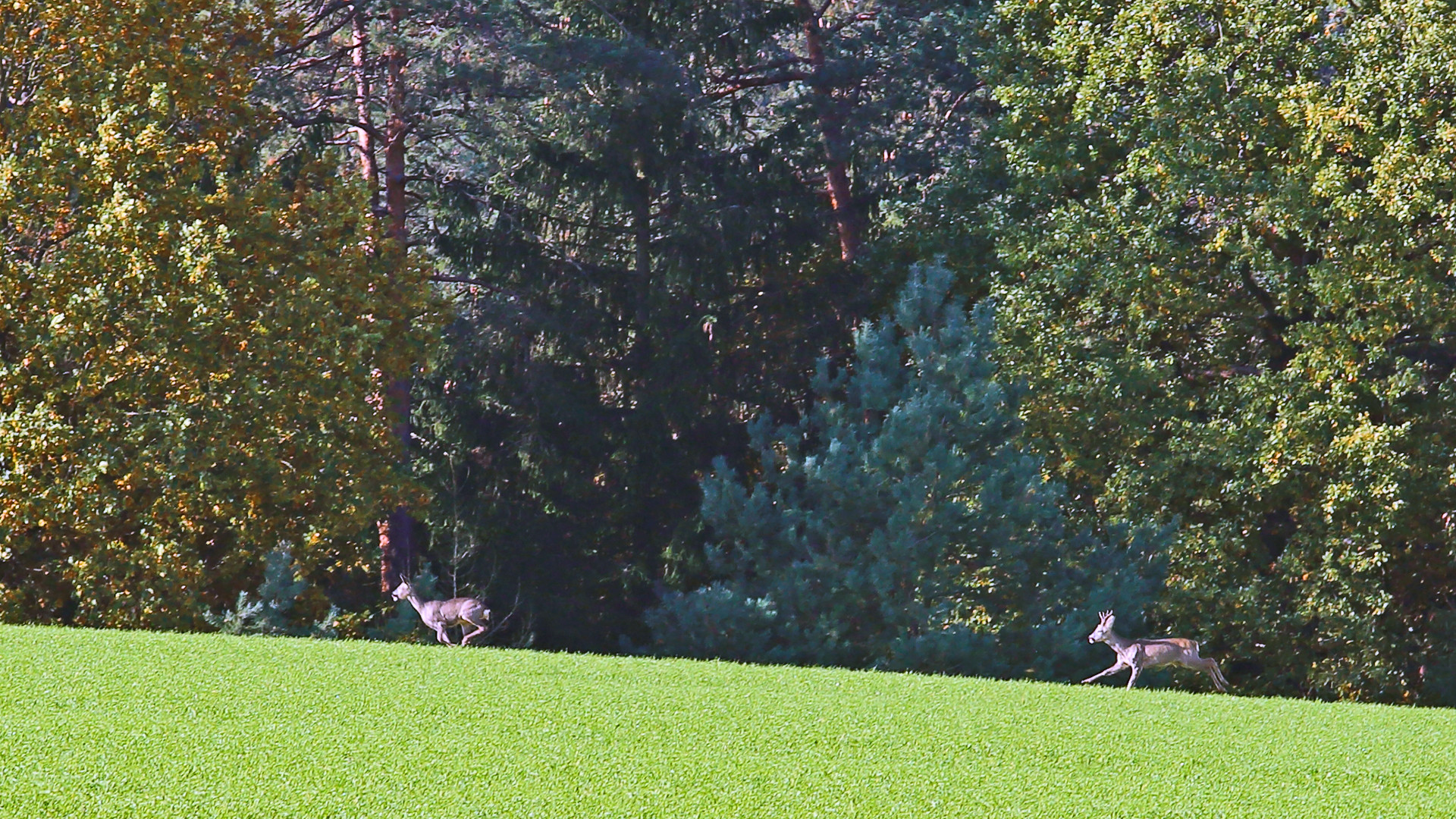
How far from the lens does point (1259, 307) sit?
17734 mm

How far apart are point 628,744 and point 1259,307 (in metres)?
12.2

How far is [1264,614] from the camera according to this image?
1697 cm

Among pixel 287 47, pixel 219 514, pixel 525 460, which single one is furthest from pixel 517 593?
pixel 287 47

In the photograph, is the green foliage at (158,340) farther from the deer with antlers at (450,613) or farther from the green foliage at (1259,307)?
the green foliage at (1259,307)

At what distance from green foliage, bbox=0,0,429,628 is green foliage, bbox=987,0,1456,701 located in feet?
23.5

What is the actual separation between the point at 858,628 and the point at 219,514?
589 centimetres

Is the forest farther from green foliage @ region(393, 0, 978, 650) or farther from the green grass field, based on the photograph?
the green grass field

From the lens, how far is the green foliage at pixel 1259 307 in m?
16.2

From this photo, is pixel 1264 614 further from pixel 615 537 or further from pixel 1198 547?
pixel 615 537

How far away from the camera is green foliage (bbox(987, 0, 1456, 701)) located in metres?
16.2

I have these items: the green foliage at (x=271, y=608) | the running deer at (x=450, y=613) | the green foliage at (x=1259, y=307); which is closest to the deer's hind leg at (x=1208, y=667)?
the green foliage at (x=1259, y=307)

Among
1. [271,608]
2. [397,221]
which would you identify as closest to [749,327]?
[397,221]

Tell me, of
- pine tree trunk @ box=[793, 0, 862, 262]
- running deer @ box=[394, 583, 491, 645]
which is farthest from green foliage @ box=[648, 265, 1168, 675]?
pine tree trunk @ box=[793, 0, 862, 262]

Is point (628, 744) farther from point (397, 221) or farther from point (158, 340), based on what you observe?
point (397, 221)
